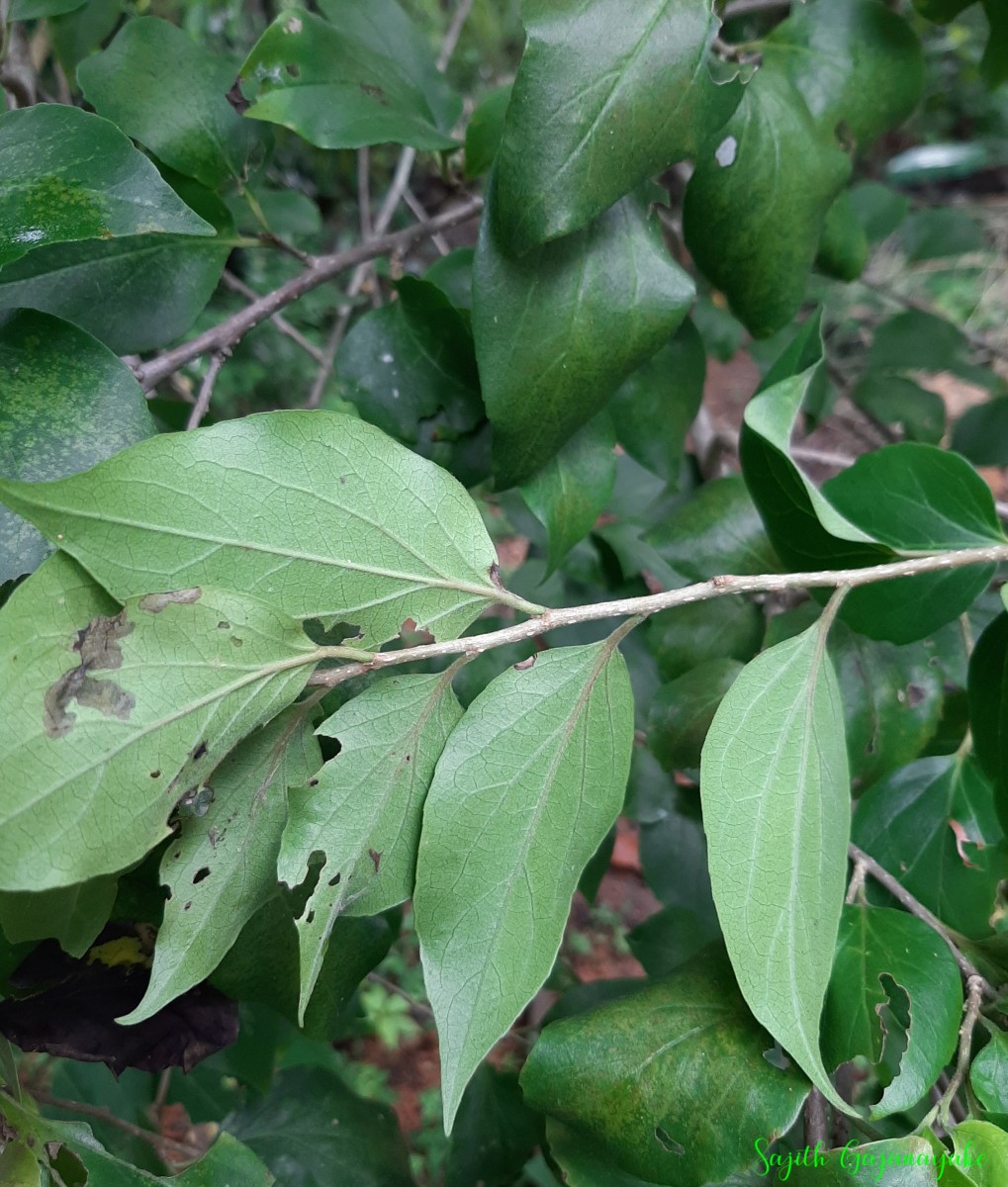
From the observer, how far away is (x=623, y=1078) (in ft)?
1.52

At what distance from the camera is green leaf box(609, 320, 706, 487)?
2.08ft

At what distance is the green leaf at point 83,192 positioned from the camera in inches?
14.1

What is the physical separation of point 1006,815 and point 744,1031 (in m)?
0.22

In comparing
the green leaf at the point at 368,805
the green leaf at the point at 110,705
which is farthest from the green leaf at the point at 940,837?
the green leaf at the point at 110,705

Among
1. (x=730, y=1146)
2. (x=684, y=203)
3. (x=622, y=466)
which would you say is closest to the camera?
(x=730, y=1146)

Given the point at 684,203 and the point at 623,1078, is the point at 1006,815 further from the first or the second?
the point at 684,203

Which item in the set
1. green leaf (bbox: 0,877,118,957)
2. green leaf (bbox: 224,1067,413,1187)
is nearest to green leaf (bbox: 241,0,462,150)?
green leaf (bbox: 0,877,118,957)

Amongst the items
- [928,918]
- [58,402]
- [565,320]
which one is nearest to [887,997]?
[928,918]

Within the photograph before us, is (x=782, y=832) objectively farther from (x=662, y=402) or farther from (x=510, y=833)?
(x=662, y=402)

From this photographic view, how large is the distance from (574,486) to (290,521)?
0.25m

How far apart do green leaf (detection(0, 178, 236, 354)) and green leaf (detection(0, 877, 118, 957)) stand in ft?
1.06

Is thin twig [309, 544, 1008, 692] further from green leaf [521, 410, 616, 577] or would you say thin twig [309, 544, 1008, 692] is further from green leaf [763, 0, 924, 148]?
green leaf [763, 0, 924, 148]

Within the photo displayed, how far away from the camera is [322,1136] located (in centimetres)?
71

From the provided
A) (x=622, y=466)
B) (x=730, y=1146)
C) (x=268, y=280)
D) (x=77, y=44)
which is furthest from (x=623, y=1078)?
(x=268, y=280)
